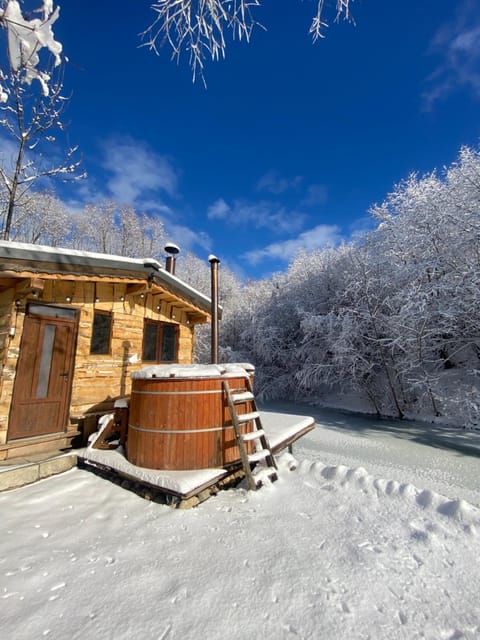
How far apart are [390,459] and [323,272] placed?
35.6 feet

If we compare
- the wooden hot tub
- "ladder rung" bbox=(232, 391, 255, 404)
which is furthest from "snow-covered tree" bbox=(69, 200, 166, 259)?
"ladder rung" bbox=(232, 391, 255, 404)

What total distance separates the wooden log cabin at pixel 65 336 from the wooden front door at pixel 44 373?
0.04 feet

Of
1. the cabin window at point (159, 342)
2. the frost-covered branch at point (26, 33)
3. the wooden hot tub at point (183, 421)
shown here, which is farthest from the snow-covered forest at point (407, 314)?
the frost-covered branch at point (26, 33)

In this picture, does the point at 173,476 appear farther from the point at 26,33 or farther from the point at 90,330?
the point at 26,33

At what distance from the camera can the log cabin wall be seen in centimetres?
420

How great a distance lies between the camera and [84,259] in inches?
178

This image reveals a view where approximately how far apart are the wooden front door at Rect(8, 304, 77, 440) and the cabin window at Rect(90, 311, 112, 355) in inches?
13.8

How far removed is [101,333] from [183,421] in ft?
8.99

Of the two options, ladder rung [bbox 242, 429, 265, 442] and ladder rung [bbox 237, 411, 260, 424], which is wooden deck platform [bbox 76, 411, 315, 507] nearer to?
ladder rung [bbox 242, 429, 265, 442]

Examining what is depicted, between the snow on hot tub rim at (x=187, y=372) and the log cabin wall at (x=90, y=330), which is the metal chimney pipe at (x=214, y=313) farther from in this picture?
the snow on hot tub rim at (x=187, y=372)

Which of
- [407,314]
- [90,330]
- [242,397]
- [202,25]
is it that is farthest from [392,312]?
[202,25]

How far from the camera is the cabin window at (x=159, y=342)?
623cm

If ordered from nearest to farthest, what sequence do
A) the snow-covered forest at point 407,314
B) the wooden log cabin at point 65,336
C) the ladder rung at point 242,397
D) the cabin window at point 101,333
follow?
the ladder rung at point 242,397
the wooden log cabin at point 65,336
the cabin window at point 101,333
the snow-covered forest at point 407,314

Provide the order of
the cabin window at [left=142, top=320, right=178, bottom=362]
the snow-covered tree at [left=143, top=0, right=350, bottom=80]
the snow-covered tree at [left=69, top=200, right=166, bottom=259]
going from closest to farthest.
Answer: the snow-covered tree at [left=143, top=0, right=350, bottom=80]
the cabin window at [left=142, top=320, right=178, bottom=362]
the snow-covered tree at [left=69, top=200, right=166, bottom=259]
